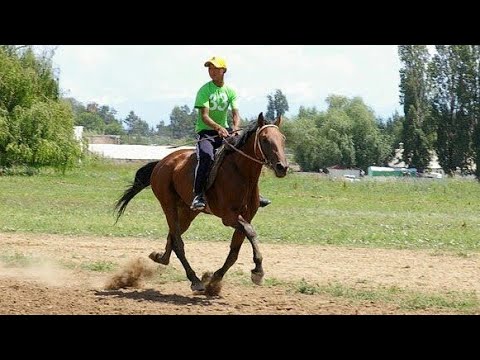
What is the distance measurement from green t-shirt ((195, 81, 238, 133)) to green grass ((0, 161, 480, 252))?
408 cm

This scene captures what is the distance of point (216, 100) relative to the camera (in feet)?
38.2

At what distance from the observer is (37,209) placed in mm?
26141

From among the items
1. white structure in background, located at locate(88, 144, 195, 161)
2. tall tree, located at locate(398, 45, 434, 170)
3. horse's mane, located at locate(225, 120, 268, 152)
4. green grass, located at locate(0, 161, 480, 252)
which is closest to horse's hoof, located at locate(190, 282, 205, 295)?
horse's mane, located at locate(225, 120, 268, 152)

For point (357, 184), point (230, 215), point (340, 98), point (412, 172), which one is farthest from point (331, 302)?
point (340, 98)

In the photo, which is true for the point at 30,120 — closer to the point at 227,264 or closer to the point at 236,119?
the point at 236,119

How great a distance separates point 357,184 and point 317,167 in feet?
156

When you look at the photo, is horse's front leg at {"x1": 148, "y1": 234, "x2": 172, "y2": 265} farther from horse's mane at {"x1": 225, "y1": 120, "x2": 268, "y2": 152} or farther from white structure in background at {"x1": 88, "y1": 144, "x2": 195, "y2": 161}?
white structure in background at {"x1": 88, "y1": 144, "x2": 195, "y2": 161}

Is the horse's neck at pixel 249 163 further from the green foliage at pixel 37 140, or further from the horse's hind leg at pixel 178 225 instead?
the green foliage at pixel 37 140

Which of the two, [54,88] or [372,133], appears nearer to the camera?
[54,88]

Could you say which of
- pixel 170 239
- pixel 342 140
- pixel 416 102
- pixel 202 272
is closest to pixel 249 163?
pixel 170 239

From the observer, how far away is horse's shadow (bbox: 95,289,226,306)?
36.8ft

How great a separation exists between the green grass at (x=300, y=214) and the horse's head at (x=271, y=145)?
15.3 feet
